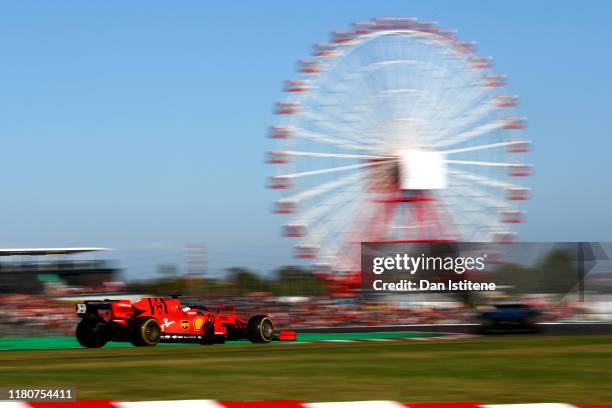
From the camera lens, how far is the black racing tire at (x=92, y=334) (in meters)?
21.4

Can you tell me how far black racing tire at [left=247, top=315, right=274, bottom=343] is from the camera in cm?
2245

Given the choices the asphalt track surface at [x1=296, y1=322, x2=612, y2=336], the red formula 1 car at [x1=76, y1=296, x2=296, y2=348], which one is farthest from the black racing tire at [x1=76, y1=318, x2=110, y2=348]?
the asphalt track surface at [x1=296, y1=322, x2=612, y2=336]

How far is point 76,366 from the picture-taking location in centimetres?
1305

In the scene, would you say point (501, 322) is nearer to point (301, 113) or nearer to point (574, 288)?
point (574, 288)

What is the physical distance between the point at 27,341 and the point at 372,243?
41.6 ft

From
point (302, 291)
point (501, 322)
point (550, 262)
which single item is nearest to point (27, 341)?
point (302, 291)

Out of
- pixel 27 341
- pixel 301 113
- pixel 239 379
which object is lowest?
pixel 27 341

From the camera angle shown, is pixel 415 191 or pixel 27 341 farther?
pixel 415 191

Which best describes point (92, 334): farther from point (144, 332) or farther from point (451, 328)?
point (451, 328)

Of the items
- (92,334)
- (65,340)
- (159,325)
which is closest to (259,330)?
(159,325)

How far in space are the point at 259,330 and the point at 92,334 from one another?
3.77m

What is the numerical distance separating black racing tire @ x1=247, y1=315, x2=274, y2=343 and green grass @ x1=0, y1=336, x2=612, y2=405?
25.1 ft

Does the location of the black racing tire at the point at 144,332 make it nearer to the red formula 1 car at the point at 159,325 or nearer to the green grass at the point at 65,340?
the red formula 1 car at the point at 159,325

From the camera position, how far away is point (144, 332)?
21.0 metres
